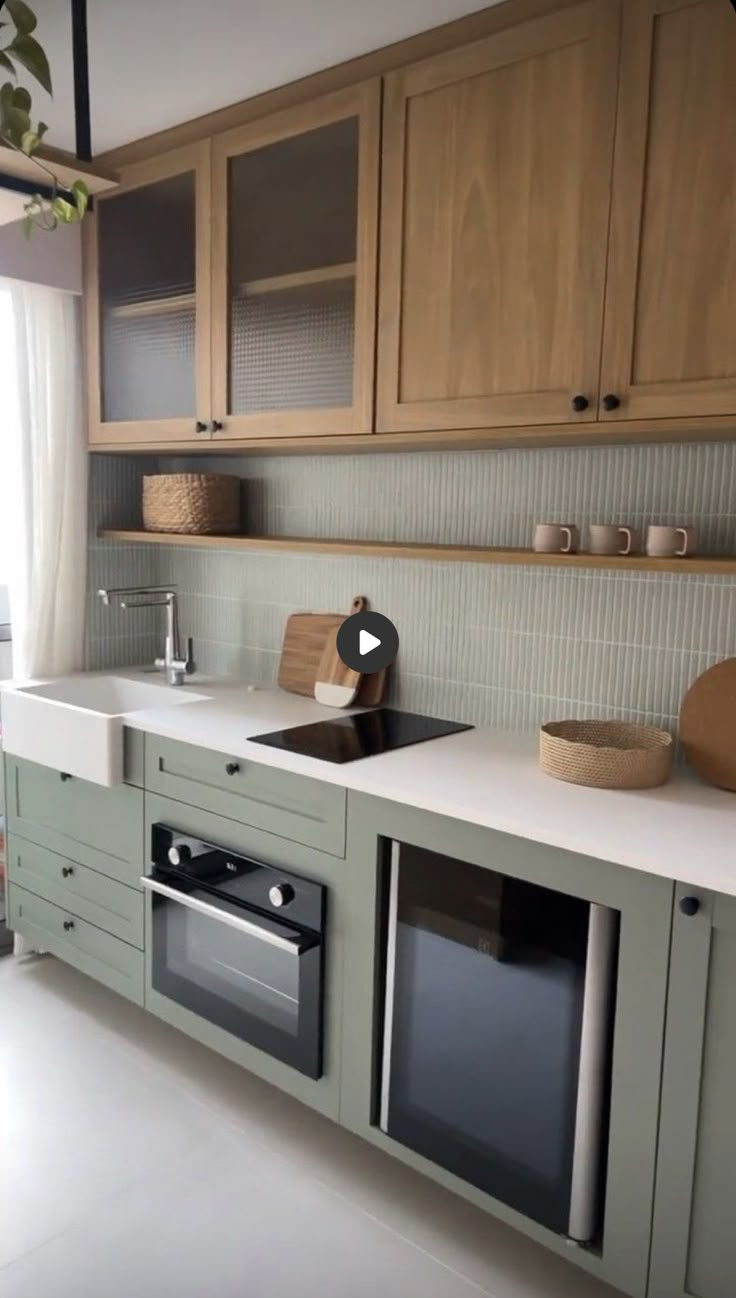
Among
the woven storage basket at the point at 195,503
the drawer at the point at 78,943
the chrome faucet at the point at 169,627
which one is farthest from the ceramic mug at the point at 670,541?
the drawer at the point at 78,943

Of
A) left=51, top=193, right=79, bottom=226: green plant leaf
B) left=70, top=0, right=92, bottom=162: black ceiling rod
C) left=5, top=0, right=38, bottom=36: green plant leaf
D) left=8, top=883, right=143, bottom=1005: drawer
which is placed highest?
left=70, top=0, right=92, bottom=162: black ceiling rod

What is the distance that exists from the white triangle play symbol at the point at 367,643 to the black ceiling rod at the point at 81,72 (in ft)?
4.00

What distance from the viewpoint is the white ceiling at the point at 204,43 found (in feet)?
5.65

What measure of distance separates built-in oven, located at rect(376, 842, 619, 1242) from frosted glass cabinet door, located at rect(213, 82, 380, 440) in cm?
102

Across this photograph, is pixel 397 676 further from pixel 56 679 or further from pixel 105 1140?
pixel 105 1140

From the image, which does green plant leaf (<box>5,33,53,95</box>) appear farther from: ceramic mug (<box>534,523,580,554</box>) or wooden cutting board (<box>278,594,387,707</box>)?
wooden cutting board (<box>278,594,387,707</box>)

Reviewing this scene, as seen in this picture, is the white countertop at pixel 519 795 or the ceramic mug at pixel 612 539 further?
the ceramic mug at pixel 612 539

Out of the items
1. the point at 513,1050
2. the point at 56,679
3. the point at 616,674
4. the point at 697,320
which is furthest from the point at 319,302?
the point at 513,1050

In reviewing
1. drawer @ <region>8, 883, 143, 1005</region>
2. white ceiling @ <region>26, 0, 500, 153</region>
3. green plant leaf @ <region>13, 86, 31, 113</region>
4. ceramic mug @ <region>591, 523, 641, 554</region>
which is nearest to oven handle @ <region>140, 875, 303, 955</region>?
drawer @ <region>8, 883, 143, 1005</region>

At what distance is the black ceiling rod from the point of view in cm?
165

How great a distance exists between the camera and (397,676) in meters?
2.45

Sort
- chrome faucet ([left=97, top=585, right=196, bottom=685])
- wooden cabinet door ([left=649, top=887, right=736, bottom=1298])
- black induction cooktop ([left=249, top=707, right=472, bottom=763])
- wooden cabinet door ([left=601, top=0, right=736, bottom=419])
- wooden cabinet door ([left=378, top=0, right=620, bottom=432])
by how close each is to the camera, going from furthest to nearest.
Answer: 1. chrome faucet ([left=97, top=585, right=196, bottom=685])
2. black induction cooktop ([left=249, top=707, right=472, bottom=763])
3. wooden cabinet door ([left=378, top=0, right=620, bottom=432])
4. wooden cabinet door ([left=601, top=0, right=736, bottom=419])
5. wooden cabinet door ([left=649, top=887, right=736, bottom=1298])

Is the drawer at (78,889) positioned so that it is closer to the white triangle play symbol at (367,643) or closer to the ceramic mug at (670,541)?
the white triangle play symbol at (367,643)

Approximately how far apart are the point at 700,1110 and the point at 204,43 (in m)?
2.13
